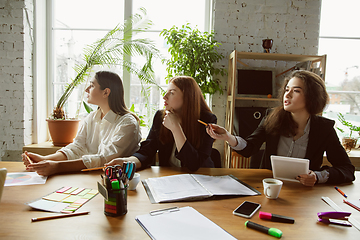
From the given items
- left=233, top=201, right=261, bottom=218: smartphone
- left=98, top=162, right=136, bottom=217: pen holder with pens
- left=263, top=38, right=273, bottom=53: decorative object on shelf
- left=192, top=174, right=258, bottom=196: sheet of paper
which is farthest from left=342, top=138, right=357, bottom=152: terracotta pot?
left=98, top=162, right=136, bottom=217: pen holder with pens

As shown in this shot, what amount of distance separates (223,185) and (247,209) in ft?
0.87

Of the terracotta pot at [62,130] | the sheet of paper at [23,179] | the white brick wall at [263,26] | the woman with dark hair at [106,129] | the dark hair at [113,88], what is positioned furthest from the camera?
the white brick wall at [263,26]

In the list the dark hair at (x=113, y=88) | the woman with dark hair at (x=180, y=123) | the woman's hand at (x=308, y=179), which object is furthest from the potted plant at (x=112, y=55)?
the woman's hand at (x=308, y=179)

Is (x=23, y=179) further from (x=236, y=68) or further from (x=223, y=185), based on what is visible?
(x=236, y=68)

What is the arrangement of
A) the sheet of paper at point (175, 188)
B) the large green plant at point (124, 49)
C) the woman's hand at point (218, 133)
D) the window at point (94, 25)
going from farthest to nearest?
the window at point (94, 25) → the large green plant at point (124, 49) → the woman's hand at point (218, 133) → the sheet of paper at point (175, 188)

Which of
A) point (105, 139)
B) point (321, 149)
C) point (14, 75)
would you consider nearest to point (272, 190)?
point (321, 149)

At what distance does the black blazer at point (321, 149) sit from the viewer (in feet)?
4.45

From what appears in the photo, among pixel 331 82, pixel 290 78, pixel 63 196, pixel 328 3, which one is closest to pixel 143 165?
pixel 63 196

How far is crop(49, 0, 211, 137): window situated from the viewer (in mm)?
3143

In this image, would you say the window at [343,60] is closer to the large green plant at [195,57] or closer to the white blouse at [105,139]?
the large green plant at [195,57]

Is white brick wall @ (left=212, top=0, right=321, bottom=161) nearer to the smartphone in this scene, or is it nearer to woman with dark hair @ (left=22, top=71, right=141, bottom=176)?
woman with dark hair @ (left=22, top=71, right=141, bottom=176)

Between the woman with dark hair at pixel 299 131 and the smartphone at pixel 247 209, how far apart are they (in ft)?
1.94

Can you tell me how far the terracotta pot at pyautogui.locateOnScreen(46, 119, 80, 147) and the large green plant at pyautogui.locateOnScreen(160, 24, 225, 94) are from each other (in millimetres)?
1251

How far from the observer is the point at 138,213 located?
2.98 feet
